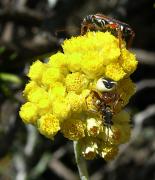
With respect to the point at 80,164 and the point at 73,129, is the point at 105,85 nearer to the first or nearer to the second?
the point at 73,129

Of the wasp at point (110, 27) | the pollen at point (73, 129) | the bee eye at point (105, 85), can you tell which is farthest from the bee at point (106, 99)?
the wasp at point (110, 27)

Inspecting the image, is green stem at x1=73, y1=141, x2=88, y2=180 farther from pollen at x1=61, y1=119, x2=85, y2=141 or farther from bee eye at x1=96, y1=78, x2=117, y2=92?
bee eye at x1=96, y1=78, x2=117, y2=92

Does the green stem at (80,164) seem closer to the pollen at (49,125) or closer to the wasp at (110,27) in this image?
the pollen at (49,125)

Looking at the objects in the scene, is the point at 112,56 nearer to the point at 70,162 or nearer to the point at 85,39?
the point at 85,39

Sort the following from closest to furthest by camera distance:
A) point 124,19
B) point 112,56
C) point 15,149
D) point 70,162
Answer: point 112,56 → point 124,19 → point 15,149 → point 70,162

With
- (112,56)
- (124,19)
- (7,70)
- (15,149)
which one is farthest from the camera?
(15,149)

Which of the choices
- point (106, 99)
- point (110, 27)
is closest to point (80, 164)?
point (106, 99)

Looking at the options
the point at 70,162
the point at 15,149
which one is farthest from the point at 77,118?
the point at 70,162
